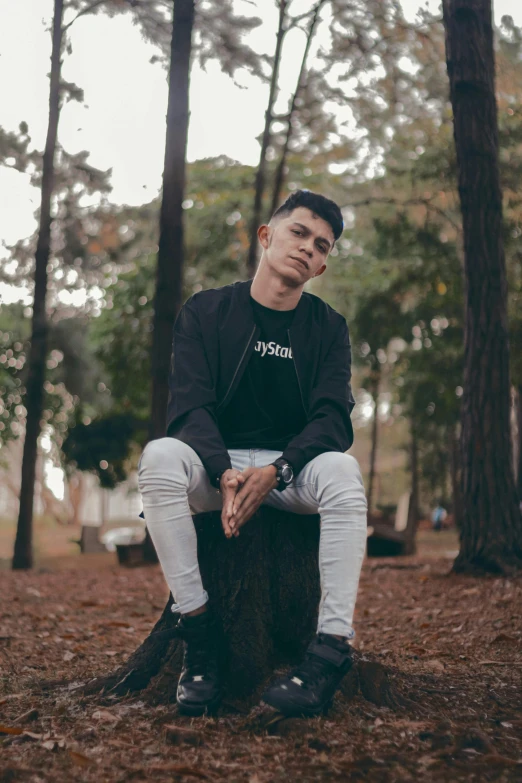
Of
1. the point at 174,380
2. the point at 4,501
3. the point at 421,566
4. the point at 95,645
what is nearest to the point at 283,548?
the point at 174,380

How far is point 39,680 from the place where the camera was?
437 centimetres

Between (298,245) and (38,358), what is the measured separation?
12.1 meters

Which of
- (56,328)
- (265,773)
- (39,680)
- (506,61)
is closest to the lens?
(265,773)

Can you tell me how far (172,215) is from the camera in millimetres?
12188

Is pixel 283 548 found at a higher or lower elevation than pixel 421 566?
higher

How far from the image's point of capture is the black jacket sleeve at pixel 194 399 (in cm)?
359

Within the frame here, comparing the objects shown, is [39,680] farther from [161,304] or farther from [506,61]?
[506,61]

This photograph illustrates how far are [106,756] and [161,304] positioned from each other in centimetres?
942

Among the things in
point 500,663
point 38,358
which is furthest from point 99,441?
point 500,663

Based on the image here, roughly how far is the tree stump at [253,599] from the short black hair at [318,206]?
4.56ft

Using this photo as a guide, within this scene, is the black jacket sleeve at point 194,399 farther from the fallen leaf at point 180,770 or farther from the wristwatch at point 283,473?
the fallen leaf at point 180,770

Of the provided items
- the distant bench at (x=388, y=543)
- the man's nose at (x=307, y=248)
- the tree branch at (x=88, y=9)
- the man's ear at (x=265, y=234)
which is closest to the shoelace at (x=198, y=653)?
the man's nose at (x=307, y=248)

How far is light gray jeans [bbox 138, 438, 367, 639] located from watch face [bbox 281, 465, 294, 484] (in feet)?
0.35

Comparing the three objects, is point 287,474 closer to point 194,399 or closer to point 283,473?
point 283,473
